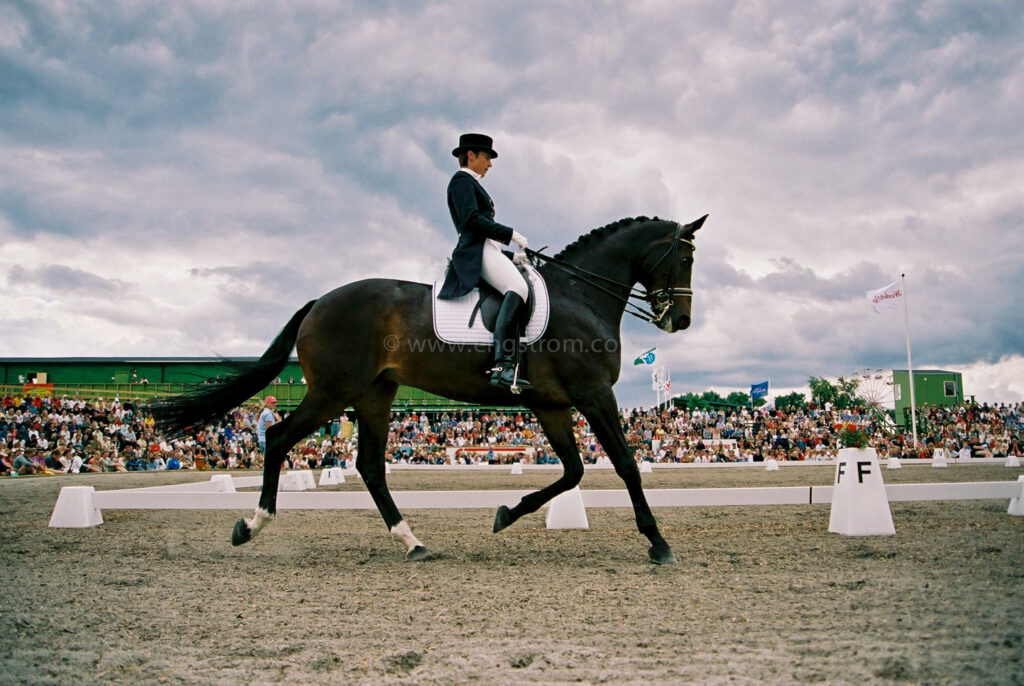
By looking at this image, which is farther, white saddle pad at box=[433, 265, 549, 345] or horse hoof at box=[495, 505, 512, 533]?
horse hoof at box=[495, 505, 512, 533]

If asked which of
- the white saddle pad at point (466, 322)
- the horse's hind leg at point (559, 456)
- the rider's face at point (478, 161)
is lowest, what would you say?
the horse's hind leg at point (559, 456)

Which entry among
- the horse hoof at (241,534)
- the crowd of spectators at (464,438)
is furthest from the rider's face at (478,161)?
the crowd of spectators at (464,438)

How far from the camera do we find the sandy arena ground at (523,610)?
2858mm

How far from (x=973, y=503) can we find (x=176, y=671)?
34.0 ft

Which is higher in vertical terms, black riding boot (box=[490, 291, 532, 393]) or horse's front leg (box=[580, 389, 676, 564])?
black riding boot (box=[490, 291, 532, 393])

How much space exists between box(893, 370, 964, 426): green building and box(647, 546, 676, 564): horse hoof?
6548 centimetres

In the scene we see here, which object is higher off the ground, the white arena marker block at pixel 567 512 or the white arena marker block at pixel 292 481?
the white arena marker block at pixel 567 512

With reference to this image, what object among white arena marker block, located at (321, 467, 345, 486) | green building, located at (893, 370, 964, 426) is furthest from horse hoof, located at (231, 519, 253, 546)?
green building, located at (893, 370, 964, 426)

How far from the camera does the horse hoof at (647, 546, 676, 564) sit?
17.4 ft

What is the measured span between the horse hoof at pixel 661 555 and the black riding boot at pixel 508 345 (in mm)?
1663

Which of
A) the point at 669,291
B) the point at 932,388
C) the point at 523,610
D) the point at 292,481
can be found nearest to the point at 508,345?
the point at 669,291

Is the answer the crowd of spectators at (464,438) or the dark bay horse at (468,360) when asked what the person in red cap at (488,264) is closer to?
the dark bay horse at (468,360)

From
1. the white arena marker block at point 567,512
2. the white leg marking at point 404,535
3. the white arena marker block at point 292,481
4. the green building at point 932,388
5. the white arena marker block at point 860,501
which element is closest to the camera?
the white leg marking at point 404,535

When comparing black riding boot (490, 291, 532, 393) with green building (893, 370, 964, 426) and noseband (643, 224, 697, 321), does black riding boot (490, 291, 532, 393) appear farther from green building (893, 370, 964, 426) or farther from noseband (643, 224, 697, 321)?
green building (893, 370, 964, 426)
